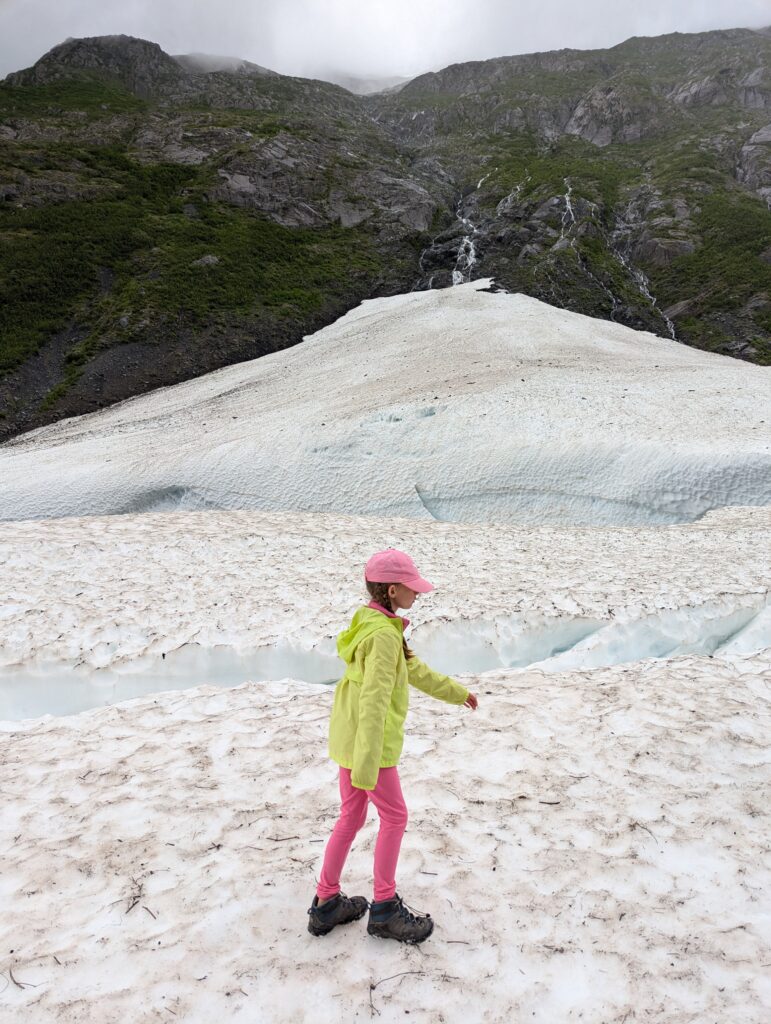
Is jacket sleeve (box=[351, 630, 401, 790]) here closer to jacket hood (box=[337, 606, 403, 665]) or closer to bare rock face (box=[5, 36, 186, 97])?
jacket hood (box=[337, 606, 403, 665])

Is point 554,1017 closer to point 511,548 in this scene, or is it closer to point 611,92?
point 511,548

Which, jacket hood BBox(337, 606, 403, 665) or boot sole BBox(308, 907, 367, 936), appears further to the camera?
boot sole BBox(308, 907, 367, 936)

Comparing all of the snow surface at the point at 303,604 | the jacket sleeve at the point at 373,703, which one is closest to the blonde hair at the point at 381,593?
the jacket sleeve at the point at 373,703

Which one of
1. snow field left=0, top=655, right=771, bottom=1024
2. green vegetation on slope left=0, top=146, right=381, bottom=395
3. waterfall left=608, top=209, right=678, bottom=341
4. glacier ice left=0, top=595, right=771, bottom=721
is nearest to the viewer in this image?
snow field left=0, top=655, right=771, bottom=1024

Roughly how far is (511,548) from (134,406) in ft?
98.6

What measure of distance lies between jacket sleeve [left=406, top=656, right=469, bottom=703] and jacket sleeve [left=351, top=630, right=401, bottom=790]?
359mm

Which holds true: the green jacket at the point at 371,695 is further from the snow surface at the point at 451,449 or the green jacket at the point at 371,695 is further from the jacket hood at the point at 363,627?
the snow surface at the point at 451,449

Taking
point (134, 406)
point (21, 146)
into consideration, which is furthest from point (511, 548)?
point (21, 146)

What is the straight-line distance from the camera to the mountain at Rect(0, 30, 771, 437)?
45.5 m

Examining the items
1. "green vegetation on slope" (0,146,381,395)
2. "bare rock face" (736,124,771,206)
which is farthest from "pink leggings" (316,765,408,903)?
"bare rock face" (736,124,771,206)

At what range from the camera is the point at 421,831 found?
207 inches

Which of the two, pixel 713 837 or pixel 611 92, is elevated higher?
pixel 611 92

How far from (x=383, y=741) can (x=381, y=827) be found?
0.64 metres

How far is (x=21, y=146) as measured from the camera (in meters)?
65.0
